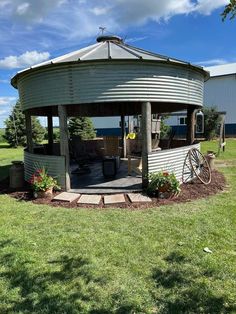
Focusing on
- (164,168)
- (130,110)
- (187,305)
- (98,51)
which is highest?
(98,51)

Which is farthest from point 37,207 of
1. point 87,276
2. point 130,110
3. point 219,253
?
point 130,110

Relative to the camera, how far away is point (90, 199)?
6.85 m

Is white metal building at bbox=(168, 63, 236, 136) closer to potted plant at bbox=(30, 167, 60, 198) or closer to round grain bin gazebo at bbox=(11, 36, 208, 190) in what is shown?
round grain bin gazebo at bbox=(11, 36, 208, 190)

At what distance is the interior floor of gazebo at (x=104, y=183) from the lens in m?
7.57

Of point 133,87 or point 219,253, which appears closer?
point 219,253

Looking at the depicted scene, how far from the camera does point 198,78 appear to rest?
8.93m

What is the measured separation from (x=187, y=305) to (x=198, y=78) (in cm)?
723

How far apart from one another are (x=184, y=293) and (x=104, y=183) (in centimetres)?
531

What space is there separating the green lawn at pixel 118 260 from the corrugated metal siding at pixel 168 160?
1.48 meters

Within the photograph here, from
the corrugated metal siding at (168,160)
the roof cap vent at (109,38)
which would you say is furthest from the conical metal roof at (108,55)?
the corrugated metal siding at (168,160)

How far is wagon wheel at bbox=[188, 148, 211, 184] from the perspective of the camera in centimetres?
868

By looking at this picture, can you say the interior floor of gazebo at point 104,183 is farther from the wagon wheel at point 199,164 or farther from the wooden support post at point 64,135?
the wagon wheel at point 199,164

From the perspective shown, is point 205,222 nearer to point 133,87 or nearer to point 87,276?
point 87,276

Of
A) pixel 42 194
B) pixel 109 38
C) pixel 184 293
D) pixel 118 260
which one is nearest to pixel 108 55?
pixel 109 38
